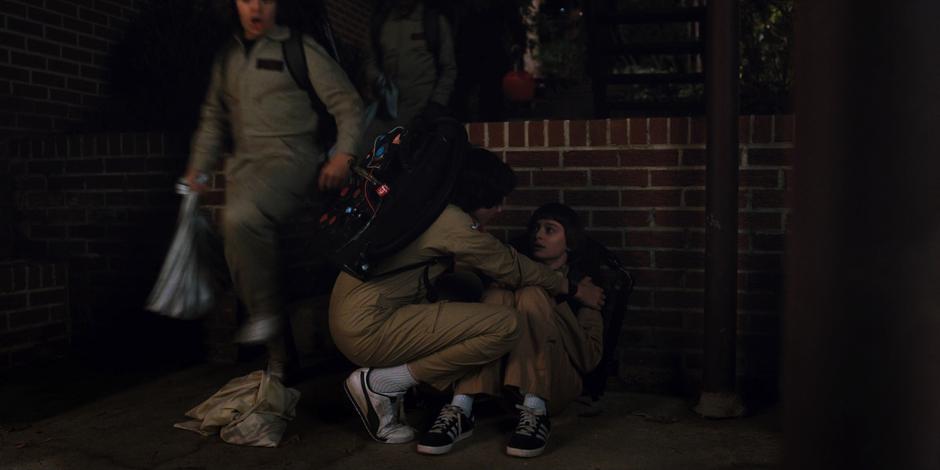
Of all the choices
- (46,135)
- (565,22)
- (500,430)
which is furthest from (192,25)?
(565,22)

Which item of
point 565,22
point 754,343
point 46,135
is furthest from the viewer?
point 565,22

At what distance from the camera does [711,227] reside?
3.75 m

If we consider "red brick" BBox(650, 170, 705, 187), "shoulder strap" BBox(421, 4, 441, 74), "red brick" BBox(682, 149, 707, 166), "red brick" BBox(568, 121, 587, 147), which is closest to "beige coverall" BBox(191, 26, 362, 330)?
"red brick" BBox(568, 121, 587, 147)

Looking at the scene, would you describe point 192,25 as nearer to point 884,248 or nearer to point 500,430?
point 500,430

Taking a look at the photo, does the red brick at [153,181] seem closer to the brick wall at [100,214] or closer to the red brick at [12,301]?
the brick wall at [100,214]

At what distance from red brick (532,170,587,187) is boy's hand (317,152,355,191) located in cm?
104

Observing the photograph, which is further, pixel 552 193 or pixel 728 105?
pixel 552 193

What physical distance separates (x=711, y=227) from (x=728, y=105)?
514 mm

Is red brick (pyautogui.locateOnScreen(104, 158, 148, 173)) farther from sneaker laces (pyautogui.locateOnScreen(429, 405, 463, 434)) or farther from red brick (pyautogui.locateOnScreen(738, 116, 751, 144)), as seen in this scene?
red brick (pyautogui.locateOnScreen(738, 116, 751, 144))

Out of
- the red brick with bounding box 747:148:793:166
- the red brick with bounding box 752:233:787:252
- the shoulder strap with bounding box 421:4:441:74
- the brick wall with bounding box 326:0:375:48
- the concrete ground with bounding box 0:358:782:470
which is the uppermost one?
the brick wall with bounding box 326:0:375:48

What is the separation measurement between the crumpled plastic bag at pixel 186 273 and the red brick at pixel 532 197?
145cm

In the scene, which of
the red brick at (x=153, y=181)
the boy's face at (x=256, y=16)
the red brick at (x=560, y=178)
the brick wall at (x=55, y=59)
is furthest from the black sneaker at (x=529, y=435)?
the brick wall at (x=55, y=59)

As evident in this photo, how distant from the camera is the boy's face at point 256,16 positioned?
371 centimetres

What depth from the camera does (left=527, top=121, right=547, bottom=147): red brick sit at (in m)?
4.23
